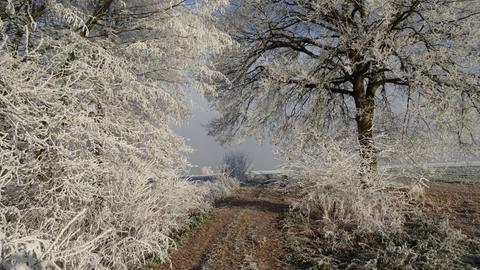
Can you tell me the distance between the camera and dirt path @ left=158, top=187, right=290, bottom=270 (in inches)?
230

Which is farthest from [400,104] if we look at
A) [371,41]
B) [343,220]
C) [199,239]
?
[199,239]

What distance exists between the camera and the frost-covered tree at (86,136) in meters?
4.98

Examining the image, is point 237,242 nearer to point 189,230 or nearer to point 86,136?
point 189,230

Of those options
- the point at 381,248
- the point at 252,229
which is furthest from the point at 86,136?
the point at 381,248

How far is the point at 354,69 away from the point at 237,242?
222 inches

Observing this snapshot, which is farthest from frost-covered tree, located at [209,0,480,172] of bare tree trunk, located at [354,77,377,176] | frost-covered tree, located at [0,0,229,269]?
frost-covered tree, located at [0,0,229,269]

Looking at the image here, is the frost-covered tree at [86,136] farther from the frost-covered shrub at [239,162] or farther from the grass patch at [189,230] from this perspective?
the frost-covered shrub at [239,162]

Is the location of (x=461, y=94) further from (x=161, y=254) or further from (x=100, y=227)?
(x=100, y=227)

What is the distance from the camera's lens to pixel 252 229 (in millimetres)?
7203

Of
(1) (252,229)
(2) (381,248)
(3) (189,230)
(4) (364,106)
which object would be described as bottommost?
(3) (189,230)

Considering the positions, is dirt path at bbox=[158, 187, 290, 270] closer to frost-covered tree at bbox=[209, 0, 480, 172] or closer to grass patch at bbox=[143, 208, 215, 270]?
grass patch at bbox=[143, 208, 215, 270]

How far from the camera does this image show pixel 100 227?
19.4 ft

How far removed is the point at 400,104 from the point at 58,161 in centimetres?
893

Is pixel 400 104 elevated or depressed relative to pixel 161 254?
elevated
